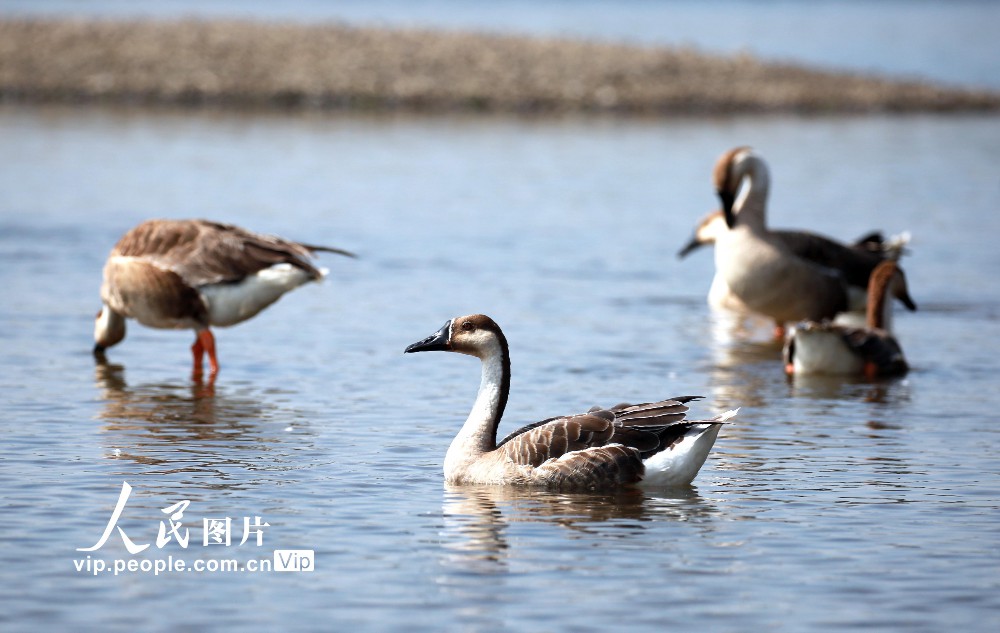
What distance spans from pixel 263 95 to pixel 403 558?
118ft

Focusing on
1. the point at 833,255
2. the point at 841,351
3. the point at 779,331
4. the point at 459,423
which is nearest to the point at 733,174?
the point at 833,255

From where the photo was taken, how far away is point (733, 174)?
55.9ft

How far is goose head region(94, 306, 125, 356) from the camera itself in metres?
15.0

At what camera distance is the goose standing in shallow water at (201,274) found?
14.1 metres

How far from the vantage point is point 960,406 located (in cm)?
1357

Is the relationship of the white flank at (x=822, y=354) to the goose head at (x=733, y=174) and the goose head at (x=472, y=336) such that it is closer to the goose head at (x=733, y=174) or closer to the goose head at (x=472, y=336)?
the goose head at (x=733, y=174)

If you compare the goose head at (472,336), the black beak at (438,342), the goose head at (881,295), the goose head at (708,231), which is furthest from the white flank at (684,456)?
the goose head at (708,231)

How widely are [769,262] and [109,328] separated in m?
6.80

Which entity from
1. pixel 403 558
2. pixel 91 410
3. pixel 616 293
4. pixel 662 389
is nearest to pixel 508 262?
pixel 616 293

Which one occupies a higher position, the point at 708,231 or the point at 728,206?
the point at 728,206

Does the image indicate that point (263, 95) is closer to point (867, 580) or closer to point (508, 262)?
point (508, 262)

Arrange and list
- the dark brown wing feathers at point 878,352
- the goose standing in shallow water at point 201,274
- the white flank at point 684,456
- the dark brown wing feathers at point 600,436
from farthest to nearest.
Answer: the dark brown wing feathers at point 878,352, the goose standing in shallow water at point 201,274, the dark brown wing feathers at point 600,436, the white flank at point 684,456

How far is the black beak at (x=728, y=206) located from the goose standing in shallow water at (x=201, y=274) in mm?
4619

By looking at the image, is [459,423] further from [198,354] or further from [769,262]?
[769,262]
